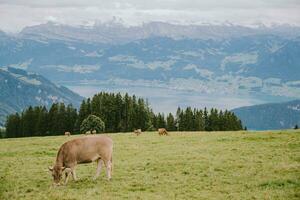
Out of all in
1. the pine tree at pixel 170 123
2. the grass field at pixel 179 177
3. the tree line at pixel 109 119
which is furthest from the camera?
the pine tree at pixel 170 123

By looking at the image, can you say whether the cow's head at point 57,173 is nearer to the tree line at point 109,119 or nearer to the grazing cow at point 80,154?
the grazing cow at point 80,154

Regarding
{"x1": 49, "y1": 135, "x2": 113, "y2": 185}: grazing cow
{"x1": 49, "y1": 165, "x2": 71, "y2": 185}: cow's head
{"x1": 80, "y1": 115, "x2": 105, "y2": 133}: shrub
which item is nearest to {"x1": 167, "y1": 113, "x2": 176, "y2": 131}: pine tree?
{"x1": 80, "y1": 115, "x2": 105, "y2": 133}: shrub

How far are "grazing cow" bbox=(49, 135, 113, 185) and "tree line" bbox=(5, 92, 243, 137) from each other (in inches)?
3471

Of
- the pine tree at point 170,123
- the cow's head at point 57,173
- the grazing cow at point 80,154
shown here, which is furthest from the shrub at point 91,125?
the cow's head at point 57,173

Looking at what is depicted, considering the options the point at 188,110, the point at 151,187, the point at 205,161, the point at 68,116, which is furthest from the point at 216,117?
the point at 151,187

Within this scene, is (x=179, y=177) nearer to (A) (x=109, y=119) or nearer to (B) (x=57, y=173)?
(B) (x=57, y=173)

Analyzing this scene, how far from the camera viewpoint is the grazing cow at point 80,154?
22.4m

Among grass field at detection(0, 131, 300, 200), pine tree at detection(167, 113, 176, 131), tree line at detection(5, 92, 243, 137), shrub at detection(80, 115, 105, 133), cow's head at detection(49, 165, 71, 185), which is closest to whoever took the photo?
grass field at detection(0, 131, 300, 200)

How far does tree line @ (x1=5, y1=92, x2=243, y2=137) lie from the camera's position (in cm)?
11306

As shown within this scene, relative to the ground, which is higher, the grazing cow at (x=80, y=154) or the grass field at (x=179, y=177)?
the grazing cow at (x=80, y=154)

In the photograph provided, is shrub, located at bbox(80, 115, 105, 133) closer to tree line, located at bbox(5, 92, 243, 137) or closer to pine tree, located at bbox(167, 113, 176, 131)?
tree line, located at bbox(5, 92, 243, 137)

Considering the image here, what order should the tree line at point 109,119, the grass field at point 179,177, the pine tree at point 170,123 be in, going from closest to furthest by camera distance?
the grass field at point 179,177, the tree line at point 109,119, the pine tree at point 170,123

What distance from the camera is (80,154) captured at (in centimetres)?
2267

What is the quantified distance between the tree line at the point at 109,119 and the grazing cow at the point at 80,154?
88.2 metres
